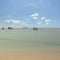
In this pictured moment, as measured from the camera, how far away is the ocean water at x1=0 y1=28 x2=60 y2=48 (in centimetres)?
186

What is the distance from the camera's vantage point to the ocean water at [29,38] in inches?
73.1

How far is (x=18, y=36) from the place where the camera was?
1929mm

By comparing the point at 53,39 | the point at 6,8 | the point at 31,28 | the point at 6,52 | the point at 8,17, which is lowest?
the point at 6,52

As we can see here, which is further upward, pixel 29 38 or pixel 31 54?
pixel 29 38

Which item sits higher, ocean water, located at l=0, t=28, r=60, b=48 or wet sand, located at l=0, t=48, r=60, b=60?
ocean water, located at l=0, t=28, r=60, b=48

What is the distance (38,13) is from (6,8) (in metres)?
0.43

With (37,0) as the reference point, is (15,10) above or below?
below

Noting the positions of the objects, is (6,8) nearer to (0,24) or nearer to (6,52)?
(0,24)

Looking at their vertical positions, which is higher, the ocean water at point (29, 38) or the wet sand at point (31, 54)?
the ocean water at point (29, 38)

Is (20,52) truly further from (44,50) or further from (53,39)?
(53,39)

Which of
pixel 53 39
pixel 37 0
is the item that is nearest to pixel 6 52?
pixel 53 39

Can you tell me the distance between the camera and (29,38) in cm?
191

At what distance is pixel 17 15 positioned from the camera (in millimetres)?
1903

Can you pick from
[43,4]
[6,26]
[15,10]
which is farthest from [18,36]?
[43,4]
